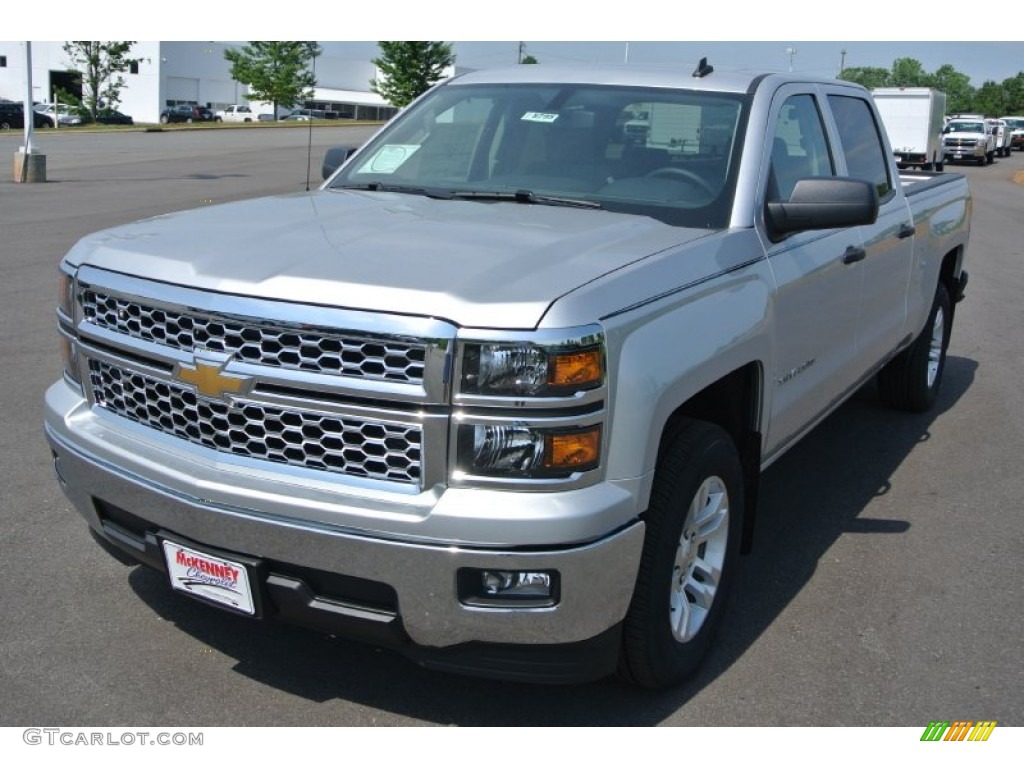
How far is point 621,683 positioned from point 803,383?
1.49 metres

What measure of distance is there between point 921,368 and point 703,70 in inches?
120

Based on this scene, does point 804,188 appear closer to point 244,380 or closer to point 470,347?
point 470,347

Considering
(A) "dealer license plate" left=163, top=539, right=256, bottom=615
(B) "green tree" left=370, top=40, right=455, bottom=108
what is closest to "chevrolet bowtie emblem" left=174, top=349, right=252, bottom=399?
(A) "dealer license plate" left=163, top=539, right=256, bottom=615

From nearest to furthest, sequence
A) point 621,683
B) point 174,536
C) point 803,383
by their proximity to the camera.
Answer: point 174,536 → point 621,683 → point 803,383

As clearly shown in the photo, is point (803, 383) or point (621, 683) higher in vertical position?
point (803, 383)

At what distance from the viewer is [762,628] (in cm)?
403

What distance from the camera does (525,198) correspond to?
416 cm

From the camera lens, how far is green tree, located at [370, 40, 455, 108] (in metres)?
55.3

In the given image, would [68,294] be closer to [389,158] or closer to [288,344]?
[288,344]

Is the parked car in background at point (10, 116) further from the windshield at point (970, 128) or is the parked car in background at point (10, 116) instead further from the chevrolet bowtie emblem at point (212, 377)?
the chevrolet bowtie emblem at point (212, 377)

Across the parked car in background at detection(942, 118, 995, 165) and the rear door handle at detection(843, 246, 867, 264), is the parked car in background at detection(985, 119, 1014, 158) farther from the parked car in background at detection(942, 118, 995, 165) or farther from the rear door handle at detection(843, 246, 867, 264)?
the rear door handle at detection(843, 246, 867, 264)

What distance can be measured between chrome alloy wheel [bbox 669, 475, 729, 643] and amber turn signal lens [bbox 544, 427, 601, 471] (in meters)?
0.61

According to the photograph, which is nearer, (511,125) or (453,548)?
(453,548)

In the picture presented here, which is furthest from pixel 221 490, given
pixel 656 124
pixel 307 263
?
pixel 656 124
